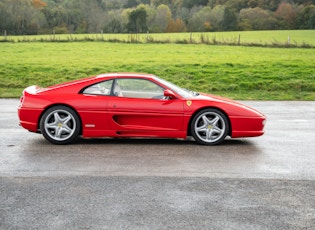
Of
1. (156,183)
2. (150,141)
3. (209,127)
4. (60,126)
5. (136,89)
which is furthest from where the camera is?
(150,141)

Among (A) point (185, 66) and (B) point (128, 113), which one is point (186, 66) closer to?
(A) point (185, 66)

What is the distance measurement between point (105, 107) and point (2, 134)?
6.98 feet

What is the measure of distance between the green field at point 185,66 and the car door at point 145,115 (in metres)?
9.04

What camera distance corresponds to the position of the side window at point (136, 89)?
9484 mm

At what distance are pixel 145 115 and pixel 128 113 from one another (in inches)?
11.0

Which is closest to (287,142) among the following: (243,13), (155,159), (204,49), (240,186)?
(155,159)

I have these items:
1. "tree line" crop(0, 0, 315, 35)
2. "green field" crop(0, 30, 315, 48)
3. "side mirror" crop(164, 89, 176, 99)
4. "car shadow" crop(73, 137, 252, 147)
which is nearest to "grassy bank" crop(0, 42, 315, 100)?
"green field" crop(0, 30, 315, 48)

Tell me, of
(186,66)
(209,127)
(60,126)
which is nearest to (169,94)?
(209,127)

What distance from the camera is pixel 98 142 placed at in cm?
963

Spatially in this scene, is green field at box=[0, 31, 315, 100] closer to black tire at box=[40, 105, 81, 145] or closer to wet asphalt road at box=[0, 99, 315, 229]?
black tire at box=[40, 105, 81, 145]

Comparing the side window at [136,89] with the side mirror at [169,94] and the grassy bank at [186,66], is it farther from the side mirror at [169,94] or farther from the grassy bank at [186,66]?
the grassy bank at [186,66]

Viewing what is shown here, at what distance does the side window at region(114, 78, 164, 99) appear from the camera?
9.48 meters

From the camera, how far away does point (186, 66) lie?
26.3 meters

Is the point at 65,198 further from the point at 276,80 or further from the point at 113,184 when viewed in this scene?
the point at 276,80
